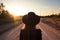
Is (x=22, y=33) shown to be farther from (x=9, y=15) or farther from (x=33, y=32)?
(x=9, y=15)

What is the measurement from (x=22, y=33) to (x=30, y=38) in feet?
0.56

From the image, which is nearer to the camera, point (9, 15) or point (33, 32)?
point (33, 32)

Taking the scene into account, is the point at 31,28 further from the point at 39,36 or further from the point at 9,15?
the point at 9,15

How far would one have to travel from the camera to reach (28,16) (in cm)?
339

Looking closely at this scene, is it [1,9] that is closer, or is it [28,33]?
[28,33]

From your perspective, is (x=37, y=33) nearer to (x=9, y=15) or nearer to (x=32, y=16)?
(x=32, y=16)

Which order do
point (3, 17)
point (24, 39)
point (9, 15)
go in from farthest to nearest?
point (9, 15)
point (3, 17)
point (24, 39)

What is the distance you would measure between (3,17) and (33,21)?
91.9m

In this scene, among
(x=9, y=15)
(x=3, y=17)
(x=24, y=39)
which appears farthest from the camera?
(x=9, y=15)

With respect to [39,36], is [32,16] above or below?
above

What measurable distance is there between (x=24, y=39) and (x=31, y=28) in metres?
0.22

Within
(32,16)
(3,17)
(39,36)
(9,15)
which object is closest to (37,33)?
(39,36)

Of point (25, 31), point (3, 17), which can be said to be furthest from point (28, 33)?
point (3, 17)

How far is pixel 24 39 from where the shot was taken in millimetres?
3299
